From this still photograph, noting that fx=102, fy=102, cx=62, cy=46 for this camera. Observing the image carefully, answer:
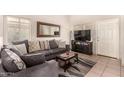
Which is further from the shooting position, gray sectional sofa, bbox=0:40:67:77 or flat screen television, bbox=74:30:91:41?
flat screen television, bbox=74:30:91:41

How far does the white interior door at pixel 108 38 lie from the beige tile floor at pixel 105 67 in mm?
97

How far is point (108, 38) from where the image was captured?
1.63 metres

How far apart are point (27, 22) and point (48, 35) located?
393mm

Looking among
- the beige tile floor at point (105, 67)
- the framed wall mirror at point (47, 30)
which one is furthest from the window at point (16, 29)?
the beige tile floor at point (105, 67)

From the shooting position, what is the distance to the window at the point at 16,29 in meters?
1.53

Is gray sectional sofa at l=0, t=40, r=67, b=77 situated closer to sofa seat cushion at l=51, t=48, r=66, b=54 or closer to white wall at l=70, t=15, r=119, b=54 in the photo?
sofa seat cushion at l=51, t=48, r=66, b=54

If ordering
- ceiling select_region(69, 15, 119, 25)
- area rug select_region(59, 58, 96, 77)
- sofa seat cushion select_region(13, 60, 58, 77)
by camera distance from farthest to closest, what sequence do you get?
area rug select_region(59, 58, 96, 77) < ceiling select_region(69, 15, 119, 25) < sofa seat cushion select_region(13, 60, 58, 77)

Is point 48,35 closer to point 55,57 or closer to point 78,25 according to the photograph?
point 55,57

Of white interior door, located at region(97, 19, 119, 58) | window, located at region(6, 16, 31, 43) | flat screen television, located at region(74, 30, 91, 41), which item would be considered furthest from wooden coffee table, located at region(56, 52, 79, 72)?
window, located at region(6, 16, 31, 43)

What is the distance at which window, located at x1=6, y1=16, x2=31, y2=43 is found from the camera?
5.02 feet

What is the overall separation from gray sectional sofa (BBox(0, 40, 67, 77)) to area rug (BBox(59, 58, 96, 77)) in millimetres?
163

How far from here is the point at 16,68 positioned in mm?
1144

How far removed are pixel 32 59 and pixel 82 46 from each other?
850 mm

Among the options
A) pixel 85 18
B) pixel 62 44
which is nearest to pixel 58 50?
pixel 62 44
